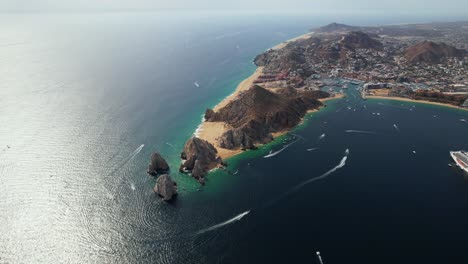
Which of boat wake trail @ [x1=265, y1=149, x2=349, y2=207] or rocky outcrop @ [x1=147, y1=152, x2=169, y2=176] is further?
rocky outcrop @ [x1=147, y1=152, x2=169, y2=176]

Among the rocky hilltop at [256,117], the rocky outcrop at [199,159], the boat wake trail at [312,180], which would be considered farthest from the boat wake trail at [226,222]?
the rocky hilltop at [256,117]

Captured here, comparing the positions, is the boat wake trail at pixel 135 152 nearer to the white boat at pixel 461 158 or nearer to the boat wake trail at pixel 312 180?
the boat wake trail at pixel 312 180

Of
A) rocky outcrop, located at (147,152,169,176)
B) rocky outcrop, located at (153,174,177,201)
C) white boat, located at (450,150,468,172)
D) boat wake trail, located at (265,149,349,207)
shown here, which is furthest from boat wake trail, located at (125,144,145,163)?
white boat, located at (450,150,468,172)

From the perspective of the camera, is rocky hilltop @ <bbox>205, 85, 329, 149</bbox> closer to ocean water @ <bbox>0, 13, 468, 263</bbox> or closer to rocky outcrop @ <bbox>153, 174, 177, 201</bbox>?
ocean water @ <bbox>0, 13, 468, 263</bbox>

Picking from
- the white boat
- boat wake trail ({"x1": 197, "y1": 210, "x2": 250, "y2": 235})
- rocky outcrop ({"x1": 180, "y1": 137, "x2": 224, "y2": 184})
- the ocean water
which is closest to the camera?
Result: the ocean water

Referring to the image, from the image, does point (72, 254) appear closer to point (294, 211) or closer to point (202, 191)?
point (202, 191)

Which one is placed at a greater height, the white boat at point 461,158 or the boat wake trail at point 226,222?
the white boat at point 461,158
